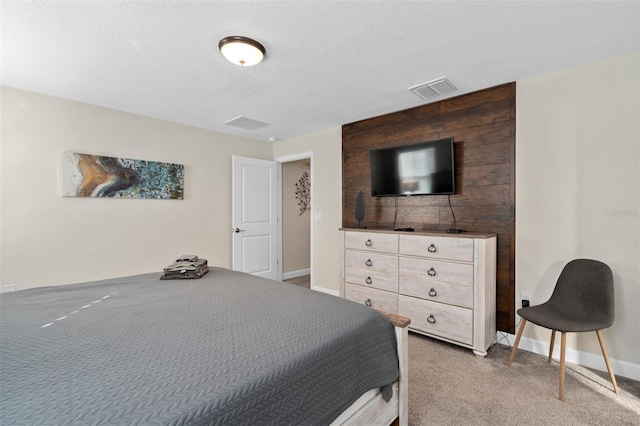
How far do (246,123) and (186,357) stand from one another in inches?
131

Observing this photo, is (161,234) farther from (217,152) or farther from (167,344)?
(167,344)

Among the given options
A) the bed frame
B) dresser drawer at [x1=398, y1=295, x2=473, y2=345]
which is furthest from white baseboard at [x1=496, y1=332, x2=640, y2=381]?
the bed frame

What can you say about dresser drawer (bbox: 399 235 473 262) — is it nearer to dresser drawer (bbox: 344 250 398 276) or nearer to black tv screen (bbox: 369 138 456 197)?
dresser drawer (bbox: 344 250 398 276)

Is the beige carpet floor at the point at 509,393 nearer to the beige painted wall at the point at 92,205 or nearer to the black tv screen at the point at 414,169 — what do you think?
the black tv screen at the point at 414,169

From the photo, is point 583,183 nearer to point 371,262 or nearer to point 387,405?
point 371,262

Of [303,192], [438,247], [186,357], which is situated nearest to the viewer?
[186,357]

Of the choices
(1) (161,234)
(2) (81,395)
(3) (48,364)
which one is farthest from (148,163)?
(2) (81,395)

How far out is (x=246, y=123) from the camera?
12.7ft

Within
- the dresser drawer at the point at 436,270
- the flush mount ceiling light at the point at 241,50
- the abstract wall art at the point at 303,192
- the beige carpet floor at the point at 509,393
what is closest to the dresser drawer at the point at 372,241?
the dresser drawer at the point at 436,270

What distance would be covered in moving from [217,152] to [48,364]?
3.62 m

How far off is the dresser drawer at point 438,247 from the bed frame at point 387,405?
1.23 meters

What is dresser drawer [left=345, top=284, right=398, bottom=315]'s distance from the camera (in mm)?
2994

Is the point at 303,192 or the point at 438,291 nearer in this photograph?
the point at 438,291

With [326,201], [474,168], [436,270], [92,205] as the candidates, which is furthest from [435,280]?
[92,205]
